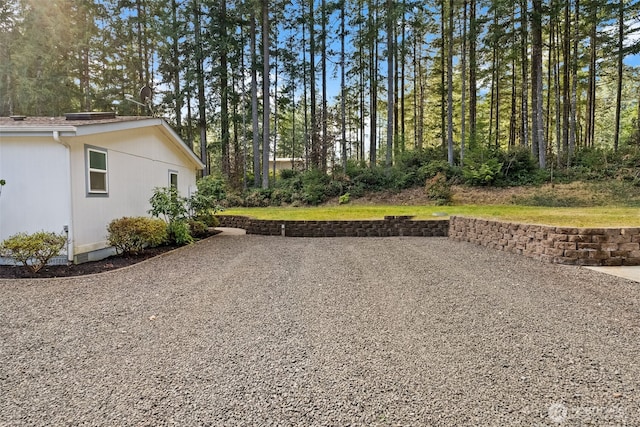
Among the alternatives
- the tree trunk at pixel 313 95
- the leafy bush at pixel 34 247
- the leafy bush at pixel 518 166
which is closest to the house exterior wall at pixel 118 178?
the leafy bush at pixel 34 247

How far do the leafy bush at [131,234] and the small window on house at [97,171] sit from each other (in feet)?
2.26

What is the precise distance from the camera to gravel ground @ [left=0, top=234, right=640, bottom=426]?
1.97 metres

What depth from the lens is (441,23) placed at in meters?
18.8

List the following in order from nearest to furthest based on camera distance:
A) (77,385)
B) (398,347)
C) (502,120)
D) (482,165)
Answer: (77,385) < (398,347) < (482,165) < (502,120)

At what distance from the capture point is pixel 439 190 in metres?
13.9

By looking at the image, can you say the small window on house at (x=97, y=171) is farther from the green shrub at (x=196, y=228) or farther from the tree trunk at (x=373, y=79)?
the tree trunk at (x=373, y=79)

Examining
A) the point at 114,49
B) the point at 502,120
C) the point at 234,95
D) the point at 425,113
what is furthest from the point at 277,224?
the point at 502,120

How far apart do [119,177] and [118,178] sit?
50 mm

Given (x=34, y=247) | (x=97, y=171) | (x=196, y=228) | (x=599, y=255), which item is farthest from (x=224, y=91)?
(x=599, y=255)

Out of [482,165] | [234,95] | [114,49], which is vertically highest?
[114,49]

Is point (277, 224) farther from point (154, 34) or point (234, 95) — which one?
point (154, 34)

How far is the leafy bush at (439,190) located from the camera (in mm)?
13508

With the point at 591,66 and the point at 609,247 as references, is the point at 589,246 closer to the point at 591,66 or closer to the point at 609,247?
the point at 609,247

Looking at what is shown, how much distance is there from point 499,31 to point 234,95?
13.5m
